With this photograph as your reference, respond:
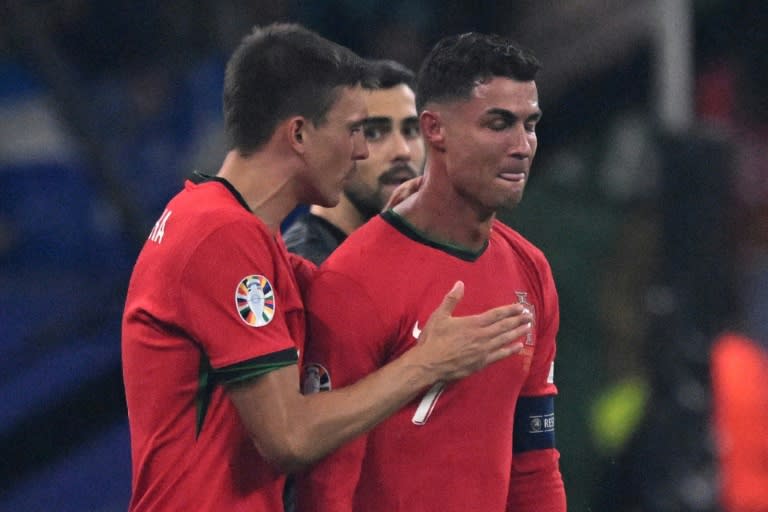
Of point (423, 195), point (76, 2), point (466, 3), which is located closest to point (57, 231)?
point (76, 2)

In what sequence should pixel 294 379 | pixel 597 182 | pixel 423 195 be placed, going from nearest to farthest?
pixel 294 379 → pixel 423 195 → pixel 597 182

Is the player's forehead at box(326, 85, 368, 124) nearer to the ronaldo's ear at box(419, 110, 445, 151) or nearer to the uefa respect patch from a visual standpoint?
the ronaldo's ear at box(419, 110, 445, 151)

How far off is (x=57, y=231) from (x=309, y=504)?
204 inches

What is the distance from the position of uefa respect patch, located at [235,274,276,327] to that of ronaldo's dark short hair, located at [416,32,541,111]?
67 centimetres

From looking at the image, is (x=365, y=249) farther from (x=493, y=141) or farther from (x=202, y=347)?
(x=202, y=347)

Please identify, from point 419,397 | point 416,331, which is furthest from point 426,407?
point 416,331

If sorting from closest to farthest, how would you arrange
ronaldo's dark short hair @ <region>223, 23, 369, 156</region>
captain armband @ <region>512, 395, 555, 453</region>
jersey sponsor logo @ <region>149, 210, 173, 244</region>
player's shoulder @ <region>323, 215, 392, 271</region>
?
jersey sponsor logo @ <region>149, 210, 173, 244</region> < ronaldo's dark short hair @ <region>223, 23, 369, 156</region> < player's shoulder @ <region>323, 215, 392, 271</region> < captain armband @ <region>512, 395, 555, 453</region>

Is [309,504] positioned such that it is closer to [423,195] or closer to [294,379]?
[294,379]

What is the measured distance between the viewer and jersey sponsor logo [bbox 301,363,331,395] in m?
2.78

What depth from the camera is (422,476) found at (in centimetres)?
285

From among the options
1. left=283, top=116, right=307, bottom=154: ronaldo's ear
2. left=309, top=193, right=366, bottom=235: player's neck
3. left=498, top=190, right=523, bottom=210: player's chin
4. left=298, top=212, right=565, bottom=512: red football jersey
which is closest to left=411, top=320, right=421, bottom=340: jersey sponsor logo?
left=298, top=212, right=565, bottom=512: red football jersey

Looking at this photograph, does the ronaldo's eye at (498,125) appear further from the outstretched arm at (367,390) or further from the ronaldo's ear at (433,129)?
the outstretched arm at (367,390)

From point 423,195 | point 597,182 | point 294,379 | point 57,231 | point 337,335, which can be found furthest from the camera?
point 57,231

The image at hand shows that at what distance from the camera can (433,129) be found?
118 inches
